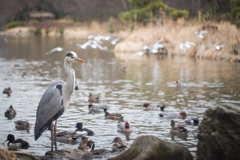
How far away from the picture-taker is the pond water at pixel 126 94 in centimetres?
897

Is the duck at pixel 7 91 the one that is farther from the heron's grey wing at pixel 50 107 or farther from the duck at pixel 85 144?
the heron's grey wing at pixel 50 107

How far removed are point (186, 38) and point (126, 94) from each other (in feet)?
53.5

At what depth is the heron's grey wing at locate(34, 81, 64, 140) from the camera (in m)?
7.16

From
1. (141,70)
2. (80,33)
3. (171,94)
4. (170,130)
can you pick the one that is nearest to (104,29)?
(80,33)

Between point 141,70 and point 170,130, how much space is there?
41.8ft

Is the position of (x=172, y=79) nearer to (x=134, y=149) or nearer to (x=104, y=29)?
(x=134, y=149)

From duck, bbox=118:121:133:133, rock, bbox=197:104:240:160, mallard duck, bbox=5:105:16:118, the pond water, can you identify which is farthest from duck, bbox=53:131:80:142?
rock, bbox=197:104:240:160

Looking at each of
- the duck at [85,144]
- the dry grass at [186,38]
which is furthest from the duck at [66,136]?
the dry grass at [186,38]

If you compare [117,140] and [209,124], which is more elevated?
[209,124]

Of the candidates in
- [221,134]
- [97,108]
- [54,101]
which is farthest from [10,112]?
[221,134]

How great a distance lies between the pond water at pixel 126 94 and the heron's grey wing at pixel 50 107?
668mm

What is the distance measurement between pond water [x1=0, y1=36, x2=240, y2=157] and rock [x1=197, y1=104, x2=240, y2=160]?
1.06 m

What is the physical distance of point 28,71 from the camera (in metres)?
20.5

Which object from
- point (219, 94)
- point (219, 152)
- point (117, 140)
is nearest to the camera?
point (219, 152)
